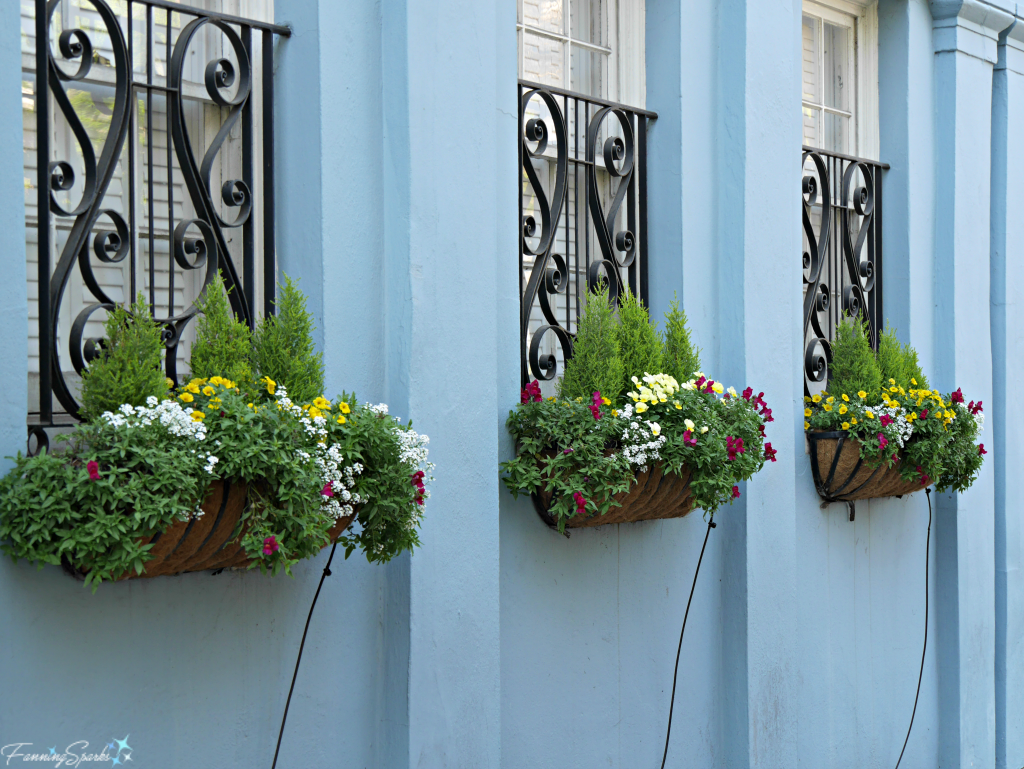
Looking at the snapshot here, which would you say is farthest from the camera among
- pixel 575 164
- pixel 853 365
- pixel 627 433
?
pixel 853 365

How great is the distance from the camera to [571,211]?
4.56 meters

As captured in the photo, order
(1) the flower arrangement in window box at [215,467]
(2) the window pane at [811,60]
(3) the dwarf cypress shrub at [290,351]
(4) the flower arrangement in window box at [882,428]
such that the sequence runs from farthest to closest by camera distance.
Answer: (2) the window pane at [811,60], (4) the flower arrangement in window box at [882,428], (3) the dwarf cypress shrub at [290,351], (1) the flower arrangement in window box at [215,467]

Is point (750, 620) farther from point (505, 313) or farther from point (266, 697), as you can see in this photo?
point (266, 697)

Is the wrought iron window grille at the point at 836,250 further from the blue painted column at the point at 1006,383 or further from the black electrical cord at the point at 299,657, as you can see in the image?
the black electrical cord at the point at 299,657

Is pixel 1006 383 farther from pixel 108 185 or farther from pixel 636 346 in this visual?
pixel 108 185

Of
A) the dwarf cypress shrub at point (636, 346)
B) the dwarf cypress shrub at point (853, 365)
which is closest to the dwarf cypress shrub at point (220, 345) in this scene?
the dwarf cypress shrub at point (636, 346)

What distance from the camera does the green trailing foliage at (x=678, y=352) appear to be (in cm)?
426

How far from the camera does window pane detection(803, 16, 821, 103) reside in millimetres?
5719

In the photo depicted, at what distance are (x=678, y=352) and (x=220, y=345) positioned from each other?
1.93 m

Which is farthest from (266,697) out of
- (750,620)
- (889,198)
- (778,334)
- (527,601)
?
(889,198)

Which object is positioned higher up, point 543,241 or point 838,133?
point 838,133

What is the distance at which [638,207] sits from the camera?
4.71 metres

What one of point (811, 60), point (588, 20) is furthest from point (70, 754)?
point (811, 60)

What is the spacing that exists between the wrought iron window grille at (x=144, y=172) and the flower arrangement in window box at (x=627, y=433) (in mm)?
1093
